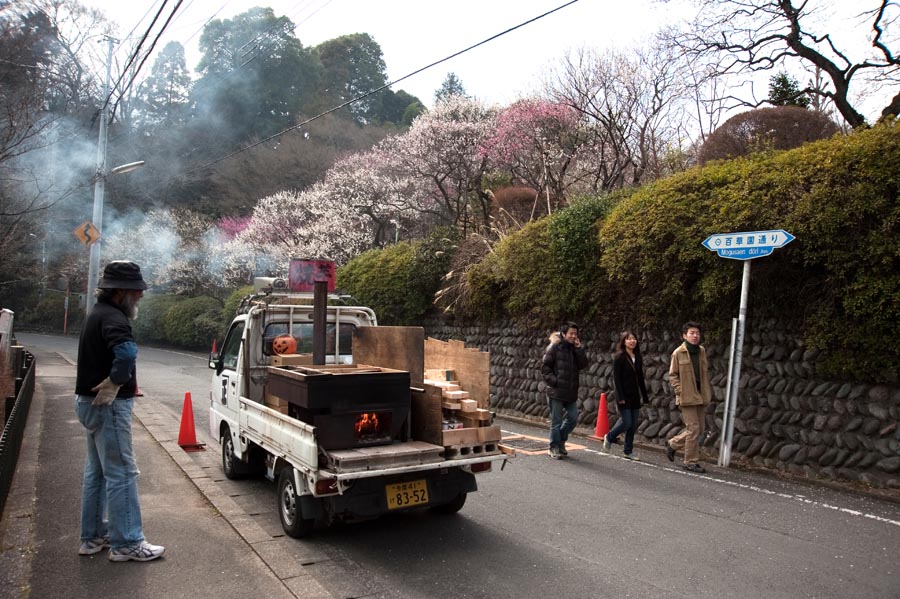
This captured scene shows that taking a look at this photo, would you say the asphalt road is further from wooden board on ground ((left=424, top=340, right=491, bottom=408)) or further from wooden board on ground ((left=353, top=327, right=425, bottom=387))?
wooden board on ground ((left=353, top=327, right=425, bottom=387))

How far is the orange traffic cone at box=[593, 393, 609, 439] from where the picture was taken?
1041 cm

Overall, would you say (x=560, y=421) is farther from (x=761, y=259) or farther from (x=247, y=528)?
(x=247, y=528)

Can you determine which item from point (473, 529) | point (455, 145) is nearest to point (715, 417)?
point (473, 529)

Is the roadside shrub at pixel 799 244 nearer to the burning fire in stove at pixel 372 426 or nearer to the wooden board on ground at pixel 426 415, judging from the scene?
the wooden board on ground at pixel 426 415

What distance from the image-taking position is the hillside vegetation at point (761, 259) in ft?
23.9

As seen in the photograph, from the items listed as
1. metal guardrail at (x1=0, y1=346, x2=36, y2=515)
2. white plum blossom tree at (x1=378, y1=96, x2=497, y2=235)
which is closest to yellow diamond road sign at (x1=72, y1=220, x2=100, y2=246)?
metal guardrail at (x1=0, y1=346, x2=36, y2=515)

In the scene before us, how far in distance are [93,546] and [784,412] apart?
7898mm

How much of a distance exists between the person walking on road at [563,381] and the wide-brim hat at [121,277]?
5.53 meters

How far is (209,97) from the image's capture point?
144ft

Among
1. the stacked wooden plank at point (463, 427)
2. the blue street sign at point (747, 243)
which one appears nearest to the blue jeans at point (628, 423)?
the blue street sign at point (747, 243)

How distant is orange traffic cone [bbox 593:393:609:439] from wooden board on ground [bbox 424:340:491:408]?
4850 millimetres

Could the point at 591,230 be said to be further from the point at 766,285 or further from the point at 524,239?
the point at 766,285

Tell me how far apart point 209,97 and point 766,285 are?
4343 centimetres

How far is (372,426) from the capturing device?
16.6ft
